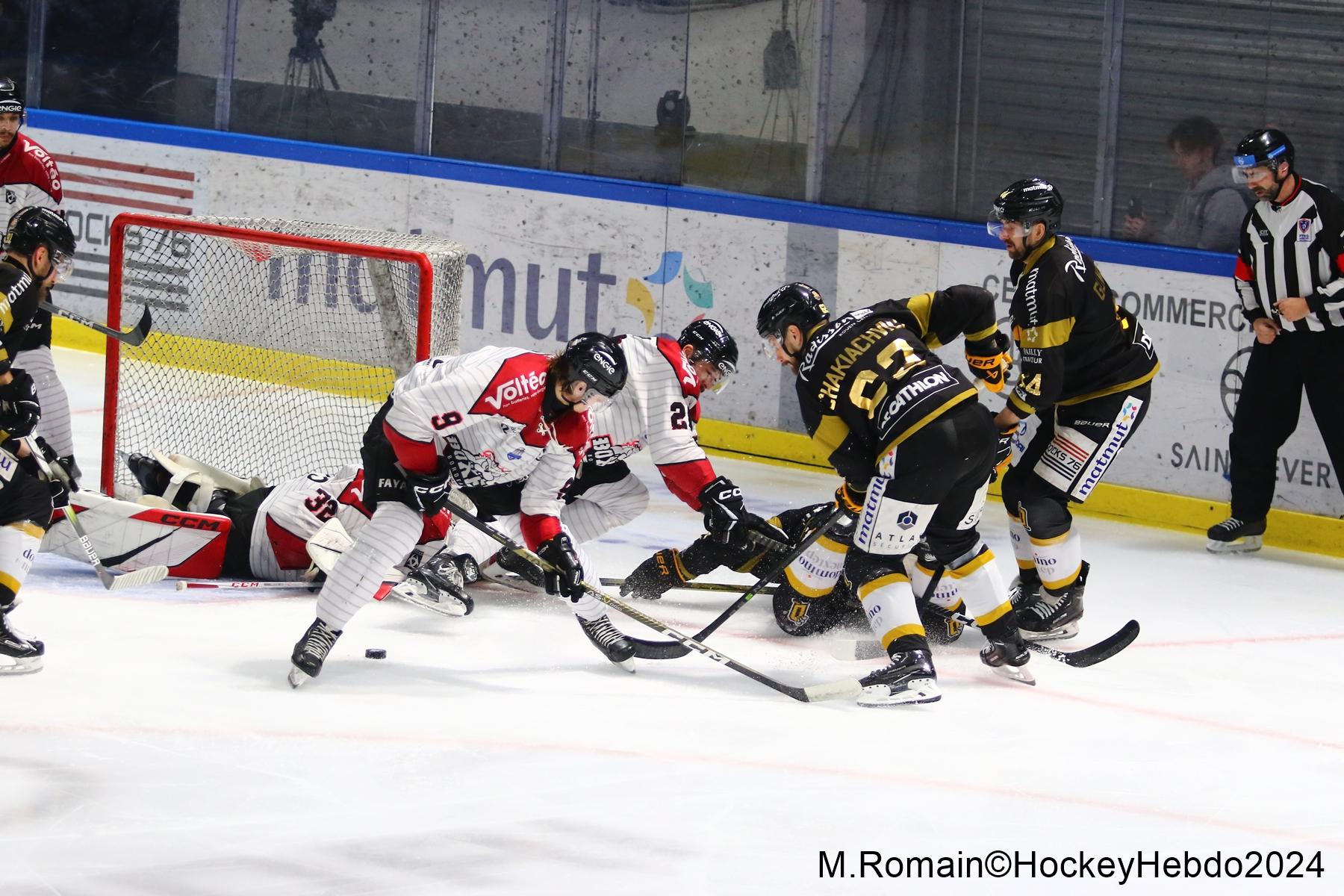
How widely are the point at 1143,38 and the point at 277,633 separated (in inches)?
161

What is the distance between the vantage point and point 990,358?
5.10m

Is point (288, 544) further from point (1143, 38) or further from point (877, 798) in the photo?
point (1143, 38)

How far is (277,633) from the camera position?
476 cm

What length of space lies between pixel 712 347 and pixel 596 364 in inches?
37.0

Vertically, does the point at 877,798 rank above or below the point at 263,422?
below

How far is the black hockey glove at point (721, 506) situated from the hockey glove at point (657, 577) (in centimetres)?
42

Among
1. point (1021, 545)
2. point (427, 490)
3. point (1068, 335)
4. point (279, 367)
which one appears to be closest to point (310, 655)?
point (427, 490)

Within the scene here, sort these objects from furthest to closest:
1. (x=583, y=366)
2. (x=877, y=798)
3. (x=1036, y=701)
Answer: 1. (x=1036, y=701)
2. (x=583, y=366)
3. (x=877, y=798)

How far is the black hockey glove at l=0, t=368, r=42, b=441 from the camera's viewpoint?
427 centimetres

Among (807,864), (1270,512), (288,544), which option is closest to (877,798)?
(807,864)

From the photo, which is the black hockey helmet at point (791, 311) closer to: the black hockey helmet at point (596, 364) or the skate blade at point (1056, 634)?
the black hockey helmet at point (596, 364)

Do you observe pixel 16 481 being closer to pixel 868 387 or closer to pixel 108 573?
pixel 108 573

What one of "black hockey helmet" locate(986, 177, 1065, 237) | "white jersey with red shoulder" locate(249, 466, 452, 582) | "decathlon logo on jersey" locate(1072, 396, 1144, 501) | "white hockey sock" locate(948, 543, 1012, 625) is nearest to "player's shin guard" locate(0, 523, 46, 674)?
"white jersey with red shoulder" locate(249, 466, 452, 582)

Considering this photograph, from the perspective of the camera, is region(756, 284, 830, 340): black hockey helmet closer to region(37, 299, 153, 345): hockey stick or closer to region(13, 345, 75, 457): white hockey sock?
region(37, 299, 153, 345): hockey stick
